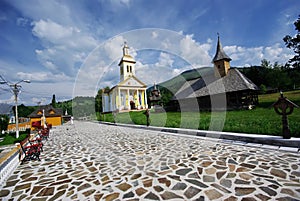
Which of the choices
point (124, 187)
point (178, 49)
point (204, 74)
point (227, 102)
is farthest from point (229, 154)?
point (204, 74)

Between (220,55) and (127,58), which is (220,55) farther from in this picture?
(127,58)

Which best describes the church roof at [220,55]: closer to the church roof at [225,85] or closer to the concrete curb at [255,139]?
the church roof at [225,85]

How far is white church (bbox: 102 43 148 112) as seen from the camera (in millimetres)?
33250

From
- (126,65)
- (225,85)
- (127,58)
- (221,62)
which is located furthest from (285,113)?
(127,58)

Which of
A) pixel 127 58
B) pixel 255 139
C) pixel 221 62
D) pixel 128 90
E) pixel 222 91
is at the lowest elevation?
pixel 255 139

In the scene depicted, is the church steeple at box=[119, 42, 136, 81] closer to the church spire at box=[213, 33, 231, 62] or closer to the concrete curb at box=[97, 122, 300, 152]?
the church spire at box=[213, 33, 231, 62]

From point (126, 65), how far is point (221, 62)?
25.0 metres

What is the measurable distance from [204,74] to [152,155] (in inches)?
861

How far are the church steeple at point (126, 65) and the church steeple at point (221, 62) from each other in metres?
22.8

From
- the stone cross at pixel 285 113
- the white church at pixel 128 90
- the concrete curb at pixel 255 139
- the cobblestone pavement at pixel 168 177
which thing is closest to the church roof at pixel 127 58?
the white church at pixel 128 90

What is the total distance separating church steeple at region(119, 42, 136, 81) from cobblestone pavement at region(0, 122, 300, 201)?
3503cm

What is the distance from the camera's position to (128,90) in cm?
3366

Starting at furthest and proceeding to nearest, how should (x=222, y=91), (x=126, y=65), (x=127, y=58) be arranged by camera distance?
(x=127, y=58)
(x=126, y=65)
(x=222, y=91)

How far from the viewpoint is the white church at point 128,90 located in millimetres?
33250
